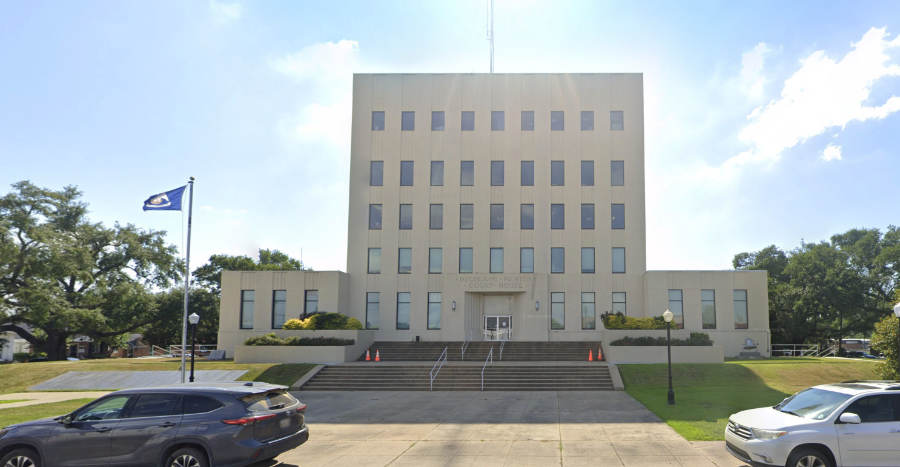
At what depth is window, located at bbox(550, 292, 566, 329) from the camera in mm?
40312

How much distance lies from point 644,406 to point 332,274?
23964 mm

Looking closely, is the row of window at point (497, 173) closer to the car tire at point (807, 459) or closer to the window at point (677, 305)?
the window at point (677, 305)

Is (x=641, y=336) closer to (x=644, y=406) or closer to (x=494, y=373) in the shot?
(x=494, y=373)

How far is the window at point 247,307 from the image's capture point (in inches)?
1576

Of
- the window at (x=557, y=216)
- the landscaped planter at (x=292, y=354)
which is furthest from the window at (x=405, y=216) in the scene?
the landscaped planter at (x=292, y=354)

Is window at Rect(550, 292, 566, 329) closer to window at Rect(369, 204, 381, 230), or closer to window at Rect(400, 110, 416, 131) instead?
window at Rect(369, 204, 381, 230)

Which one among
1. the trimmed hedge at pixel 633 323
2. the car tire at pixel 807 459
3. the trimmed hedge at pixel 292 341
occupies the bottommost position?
the car tire at pixel 807 459

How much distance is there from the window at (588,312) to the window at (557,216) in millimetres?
4865

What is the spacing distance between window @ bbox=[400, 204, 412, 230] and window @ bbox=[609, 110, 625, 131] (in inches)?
597

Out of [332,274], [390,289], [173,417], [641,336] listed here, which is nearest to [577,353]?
[641,336]

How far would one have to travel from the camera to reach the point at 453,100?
43188 mm

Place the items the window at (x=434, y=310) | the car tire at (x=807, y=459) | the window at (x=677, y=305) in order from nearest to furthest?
the car tire at (x=807, y=459) < the window at (x=677, y=305) < the window at (x=434, y=310)

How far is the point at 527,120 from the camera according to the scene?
141ft

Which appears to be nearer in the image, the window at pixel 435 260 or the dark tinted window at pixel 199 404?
the dark tinted window at pixel 199 404
